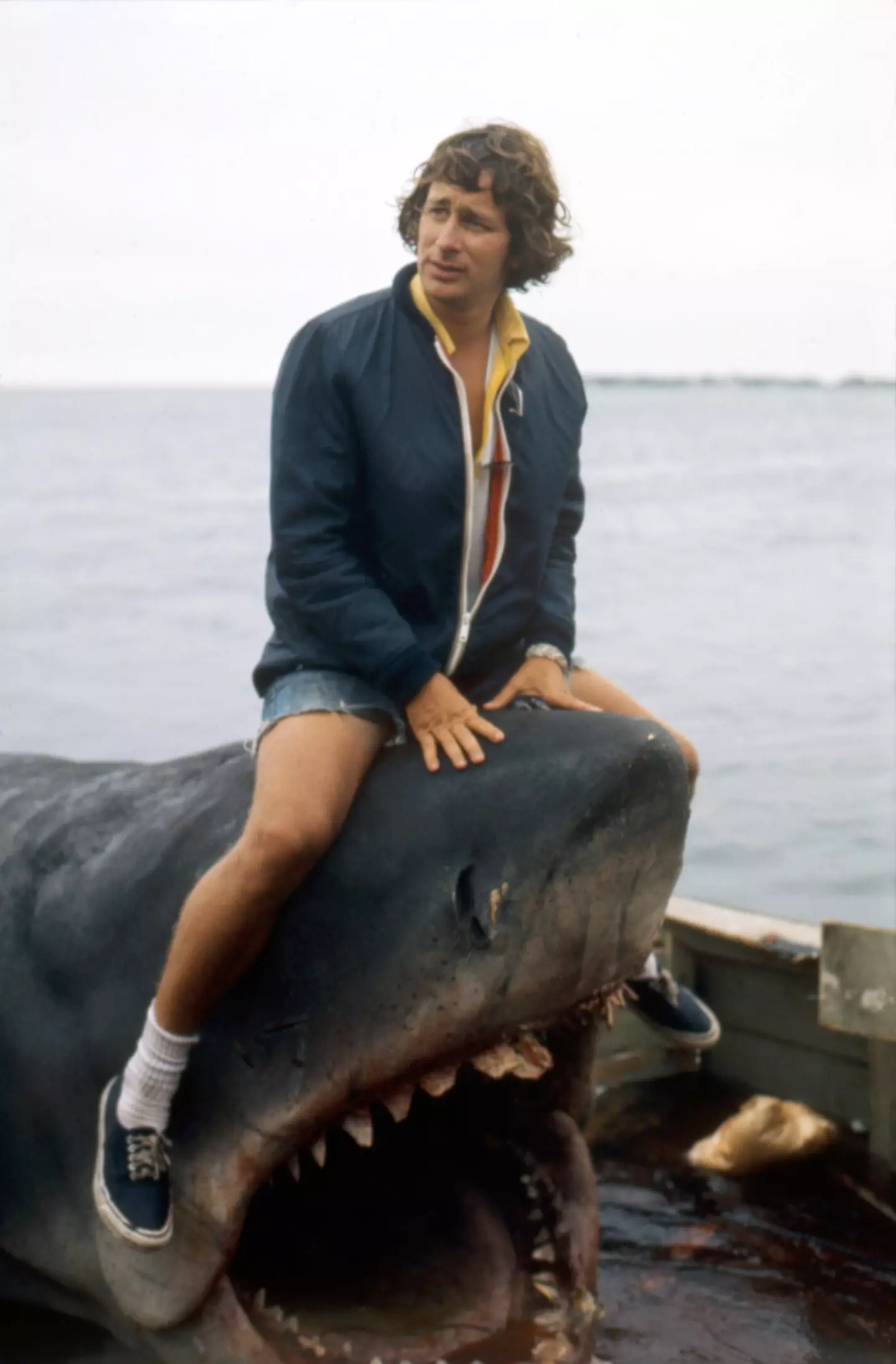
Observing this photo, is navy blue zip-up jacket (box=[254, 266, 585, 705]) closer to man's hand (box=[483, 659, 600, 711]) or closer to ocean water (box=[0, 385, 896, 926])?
man's hand (box=[483, 659, 600, 711])

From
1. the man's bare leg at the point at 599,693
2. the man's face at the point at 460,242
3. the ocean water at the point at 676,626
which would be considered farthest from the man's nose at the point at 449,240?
the ocean water at the point at 676,626

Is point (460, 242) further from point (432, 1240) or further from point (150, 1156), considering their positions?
point (432, 1240)

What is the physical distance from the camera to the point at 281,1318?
285cm

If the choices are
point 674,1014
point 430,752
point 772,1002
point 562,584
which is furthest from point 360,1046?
point 772,1002

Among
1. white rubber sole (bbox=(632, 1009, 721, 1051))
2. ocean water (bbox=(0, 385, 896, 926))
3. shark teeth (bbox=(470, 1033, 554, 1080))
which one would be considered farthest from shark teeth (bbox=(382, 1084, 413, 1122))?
ocean water (bbox=(0, 385, 896, 926))

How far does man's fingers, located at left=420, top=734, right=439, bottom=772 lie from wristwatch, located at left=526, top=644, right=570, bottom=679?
0.46 meters

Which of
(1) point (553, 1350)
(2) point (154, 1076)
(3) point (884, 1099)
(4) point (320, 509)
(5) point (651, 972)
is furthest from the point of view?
(3) point (884, 1099)

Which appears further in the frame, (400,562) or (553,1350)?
(400,562)

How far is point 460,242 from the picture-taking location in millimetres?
3084

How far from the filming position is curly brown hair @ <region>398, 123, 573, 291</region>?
3.12m

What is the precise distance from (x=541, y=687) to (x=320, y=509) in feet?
1.71

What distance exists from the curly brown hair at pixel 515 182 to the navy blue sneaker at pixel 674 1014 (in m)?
1.77

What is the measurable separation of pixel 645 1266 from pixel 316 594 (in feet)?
6.52

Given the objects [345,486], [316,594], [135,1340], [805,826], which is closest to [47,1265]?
[135,1340]
